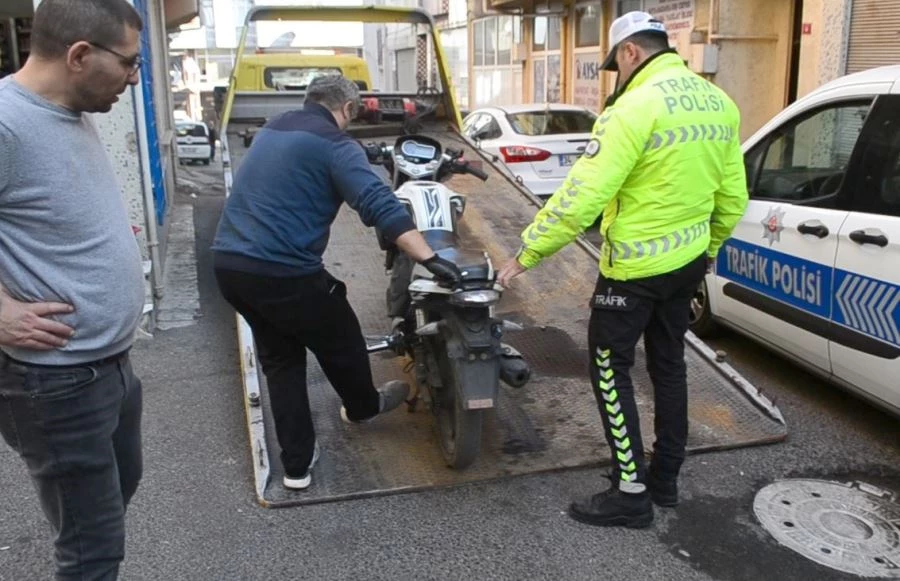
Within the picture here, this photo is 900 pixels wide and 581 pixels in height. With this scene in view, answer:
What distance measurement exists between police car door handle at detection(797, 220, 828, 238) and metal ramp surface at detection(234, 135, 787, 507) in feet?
2.68

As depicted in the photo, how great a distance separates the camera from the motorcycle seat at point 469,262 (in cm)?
341

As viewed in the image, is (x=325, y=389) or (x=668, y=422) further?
(x=325, y=389)

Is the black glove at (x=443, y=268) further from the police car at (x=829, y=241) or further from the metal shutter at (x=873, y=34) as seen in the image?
the metal shutter at (x=873, y=34)

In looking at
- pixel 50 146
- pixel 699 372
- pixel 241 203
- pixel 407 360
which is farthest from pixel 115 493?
pixel 699 372

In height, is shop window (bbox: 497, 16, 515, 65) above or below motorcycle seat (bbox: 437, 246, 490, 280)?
above

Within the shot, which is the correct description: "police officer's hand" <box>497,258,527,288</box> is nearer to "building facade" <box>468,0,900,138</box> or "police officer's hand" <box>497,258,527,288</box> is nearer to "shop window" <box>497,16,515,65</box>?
"building facade" <box>468,0,900,138</box>

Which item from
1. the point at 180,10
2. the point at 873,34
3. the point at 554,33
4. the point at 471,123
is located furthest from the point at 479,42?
the point at 873,34

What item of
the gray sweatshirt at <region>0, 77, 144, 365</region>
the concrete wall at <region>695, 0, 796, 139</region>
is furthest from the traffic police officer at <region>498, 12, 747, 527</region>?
the concrete wall at <region>695, 0, 796, 139</region>

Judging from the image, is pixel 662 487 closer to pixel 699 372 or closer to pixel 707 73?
pixel 699 372

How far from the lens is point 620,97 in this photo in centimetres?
321

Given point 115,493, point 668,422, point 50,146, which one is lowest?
point 668,422

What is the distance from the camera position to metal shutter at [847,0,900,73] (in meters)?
9.09

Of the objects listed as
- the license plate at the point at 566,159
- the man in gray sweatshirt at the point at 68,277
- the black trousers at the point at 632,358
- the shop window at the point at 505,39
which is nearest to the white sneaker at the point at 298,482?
the black trousers at the point at 632,358

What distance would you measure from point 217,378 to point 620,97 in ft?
10.1
